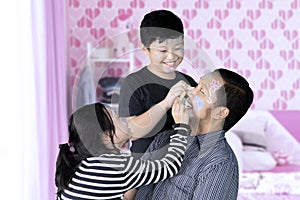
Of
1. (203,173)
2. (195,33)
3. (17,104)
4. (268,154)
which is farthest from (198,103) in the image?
(195,33)

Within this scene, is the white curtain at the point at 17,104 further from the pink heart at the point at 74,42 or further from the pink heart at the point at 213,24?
the pink heart at the point at 213,24

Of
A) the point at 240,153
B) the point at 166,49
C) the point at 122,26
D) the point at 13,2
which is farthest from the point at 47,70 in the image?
the point at 122,26

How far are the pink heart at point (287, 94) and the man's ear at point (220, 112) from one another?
282 centimetres

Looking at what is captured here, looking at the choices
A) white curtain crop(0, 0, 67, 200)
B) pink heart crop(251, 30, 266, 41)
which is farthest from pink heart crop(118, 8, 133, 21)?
white curtain crop(0, 0, 67, 200)

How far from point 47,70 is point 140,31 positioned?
46cm

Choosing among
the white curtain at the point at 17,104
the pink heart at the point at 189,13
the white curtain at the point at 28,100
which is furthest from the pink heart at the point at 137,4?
the white curtain at the point at 17,104

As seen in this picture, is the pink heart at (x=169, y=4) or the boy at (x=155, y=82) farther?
the pink heart at (x=169, y=4)

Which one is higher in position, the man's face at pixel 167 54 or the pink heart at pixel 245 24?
the man's face at pixel 167 54

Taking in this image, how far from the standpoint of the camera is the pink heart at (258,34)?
12.6 ft

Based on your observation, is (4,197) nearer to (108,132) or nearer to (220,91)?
(108,132)

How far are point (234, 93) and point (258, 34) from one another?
9.23 ft

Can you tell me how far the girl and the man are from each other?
0.17 ft

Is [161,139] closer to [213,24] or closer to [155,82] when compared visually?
[155,82]

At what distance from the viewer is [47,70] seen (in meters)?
1.52
